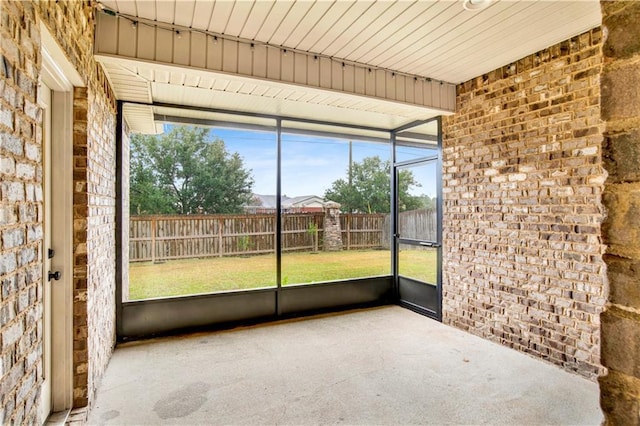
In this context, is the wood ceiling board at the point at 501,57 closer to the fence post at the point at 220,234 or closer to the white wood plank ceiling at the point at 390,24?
the white wood plank ceiling at the point at 390,24

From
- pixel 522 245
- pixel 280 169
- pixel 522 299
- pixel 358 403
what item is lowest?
pixel 358 403

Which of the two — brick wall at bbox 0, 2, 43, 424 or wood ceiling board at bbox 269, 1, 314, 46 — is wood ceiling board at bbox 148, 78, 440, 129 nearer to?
wood ceiling board at bbox 269, 1, 314, 46

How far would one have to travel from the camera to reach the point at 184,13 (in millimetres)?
2525

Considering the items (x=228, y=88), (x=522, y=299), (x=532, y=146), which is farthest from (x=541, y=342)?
(x=228, y=88)

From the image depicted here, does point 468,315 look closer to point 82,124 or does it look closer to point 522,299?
point 522,299

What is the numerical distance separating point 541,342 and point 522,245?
0.88m

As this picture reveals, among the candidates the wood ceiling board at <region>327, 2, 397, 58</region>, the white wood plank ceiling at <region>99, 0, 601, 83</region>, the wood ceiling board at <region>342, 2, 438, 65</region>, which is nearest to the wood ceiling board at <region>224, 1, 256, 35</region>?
the white wood plank ceiling at <region>99, 0, 601, 83</region>

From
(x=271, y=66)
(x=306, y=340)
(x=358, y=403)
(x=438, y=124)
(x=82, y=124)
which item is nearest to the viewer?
(x=82, y=124)

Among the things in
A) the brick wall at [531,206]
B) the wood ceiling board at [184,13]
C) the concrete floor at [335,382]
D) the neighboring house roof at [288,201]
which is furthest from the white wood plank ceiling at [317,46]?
the concrete floor at [335,382]

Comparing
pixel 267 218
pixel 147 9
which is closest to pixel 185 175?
pixel 267 218

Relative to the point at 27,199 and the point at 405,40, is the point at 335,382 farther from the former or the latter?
the point at 405,40

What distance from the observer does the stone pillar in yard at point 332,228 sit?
494cm

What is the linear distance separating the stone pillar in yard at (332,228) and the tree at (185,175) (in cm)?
122

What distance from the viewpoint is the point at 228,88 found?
3.36m
